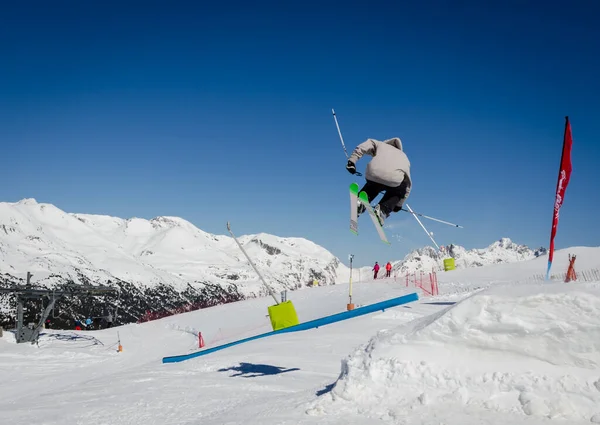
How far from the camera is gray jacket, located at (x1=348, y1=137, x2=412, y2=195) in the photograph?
6.86 m

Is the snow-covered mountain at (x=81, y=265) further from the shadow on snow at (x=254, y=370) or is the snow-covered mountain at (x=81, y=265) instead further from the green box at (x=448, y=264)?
the shadow on snow at (x=254, y=370)

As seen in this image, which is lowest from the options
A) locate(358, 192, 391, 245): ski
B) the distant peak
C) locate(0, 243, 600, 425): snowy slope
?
locate(0, 243, 600, 425): snowy slope

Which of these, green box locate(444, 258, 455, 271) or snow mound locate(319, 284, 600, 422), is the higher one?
green box locate(444, 258, 455, 271)

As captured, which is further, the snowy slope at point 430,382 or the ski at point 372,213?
the ski at point 372,213

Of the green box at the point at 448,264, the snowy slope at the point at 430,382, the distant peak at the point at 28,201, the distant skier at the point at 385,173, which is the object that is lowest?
the snowy slope at the point at 430,382

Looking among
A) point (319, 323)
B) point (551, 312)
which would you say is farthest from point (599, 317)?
point (319, 323)

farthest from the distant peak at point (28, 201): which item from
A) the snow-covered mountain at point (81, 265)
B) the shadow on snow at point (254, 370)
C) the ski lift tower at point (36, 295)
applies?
the shadow on snow at point (254, 370)

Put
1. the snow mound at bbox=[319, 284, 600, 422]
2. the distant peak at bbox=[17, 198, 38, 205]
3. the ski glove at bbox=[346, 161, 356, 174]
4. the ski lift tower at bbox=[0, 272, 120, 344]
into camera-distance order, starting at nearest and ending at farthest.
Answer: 1. the snow mound at bbox=[319, 284, 600, 422]
2. the ski glove at bbox=[346, 161, 356, 174]
3. the ski lift tower at bbox=[0, 272, 120, 344]
4. the distant peak at bbox=[17, 198, 38, 205]

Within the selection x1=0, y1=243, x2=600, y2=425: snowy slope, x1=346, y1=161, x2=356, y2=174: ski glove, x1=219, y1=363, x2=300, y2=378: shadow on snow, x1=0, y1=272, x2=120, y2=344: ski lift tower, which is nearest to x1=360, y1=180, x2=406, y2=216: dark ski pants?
x1=346, y1=161, x2=356, y2=174: ski glove

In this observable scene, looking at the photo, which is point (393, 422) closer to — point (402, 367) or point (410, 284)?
point (402, 367)

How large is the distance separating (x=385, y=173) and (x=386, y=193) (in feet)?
2.04

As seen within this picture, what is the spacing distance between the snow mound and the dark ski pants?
9.65 ft

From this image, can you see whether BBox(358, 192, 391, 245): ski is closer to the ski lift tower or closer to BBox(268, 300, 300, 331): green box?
BBox(268, 300, 300, 331): green box

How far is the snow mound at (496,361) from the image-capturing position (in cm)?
374
